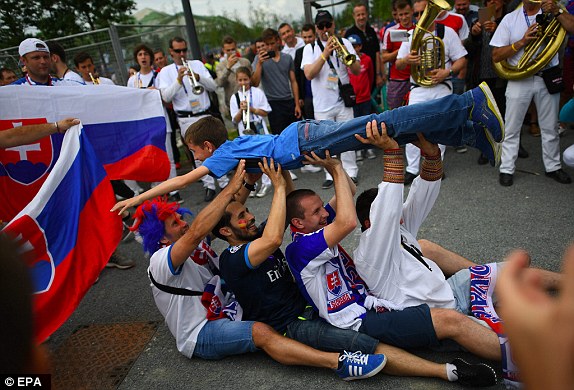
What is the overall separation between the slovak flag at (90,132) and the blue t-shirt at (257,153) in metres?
1.73

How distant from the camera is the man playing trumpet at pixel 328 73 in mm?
5605

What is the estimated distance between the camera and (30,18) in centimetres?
1584

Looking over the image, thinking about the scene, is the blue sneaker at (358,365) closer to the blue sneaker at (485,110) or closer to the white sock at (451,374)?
the white sock at (451,374)

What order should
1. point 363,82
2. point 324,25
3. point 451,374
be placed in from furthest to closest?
point 363,82
point 324,25
point 451,374

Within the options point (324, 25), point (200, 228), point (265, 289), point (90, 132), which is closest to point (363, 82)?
point (324, 25)

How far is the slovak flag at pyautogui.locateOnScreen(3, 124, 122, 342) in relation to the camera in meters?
3.03

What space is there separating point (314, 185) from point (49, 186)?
3642 millimetres

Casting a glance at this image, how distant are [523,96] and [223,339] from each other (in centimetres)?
422

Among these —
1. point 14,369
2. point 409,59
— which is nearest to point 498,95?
point 409,59

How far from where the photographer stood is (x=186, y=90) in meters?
6.22

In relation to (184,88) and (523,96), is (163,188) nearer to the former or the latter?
(184,88)

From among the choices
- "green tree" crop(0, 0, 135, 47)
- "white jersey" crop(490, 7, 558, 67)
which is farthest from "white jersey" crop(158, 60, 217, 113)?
"green tree" crop(0, 0, 135, 47)

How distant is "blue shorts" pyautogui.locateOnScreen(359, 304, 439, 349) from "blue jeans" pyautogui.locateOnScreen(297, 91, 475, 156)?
1092 mm

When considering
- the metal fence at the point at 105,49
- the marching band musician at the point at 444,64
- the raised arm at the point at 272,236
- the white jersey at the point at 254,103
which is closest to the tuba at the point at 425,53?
the marching band musician at the point at 444,64
